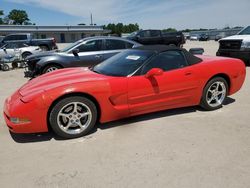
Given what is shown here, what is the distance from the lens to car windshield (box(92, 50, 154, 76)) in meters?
4.27

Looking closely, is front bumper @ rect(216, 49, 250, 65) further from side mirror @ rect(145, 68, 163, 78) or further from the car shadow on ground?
side mirror @ rect(145, 68, 163, 78)

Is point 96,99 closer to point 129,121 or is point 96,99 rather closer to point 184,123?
point 129,121

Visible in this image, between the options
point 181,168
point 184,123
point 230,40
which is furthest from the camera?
point 230,40

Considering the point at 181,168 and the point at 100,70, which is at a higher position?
the point at 100,70

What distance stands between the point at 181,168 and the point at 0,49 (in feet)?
50.1

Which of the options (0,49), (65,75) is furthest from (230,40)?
(0,49)

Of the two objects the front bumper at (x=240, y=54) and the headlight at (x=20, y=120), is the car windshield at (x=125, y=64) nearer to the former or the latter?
the headlight at (x=20, y=120)

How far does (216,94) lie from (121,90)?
214cm

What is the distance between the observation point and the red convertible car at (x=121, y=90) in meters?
3.63

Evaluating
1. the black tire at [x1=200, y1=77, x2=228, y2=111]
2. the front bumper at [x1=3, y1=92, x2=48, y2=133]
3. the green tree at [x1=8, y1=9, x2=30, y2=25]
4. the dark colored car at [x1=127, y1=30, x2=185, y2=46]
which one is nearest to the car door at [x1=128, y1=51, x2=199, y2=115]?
the black tire at [x1=200, y1=77, x2=228, y2=111]

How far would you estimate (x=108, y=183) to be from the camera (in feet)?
9.03

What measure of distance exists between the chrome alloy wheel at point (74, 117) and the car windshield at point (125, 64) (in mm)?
805

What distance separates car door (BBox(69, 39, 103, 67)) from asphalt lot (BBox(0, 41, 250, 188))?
13.0 feet

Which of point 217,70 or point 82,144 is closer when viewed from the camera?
point 82,144
